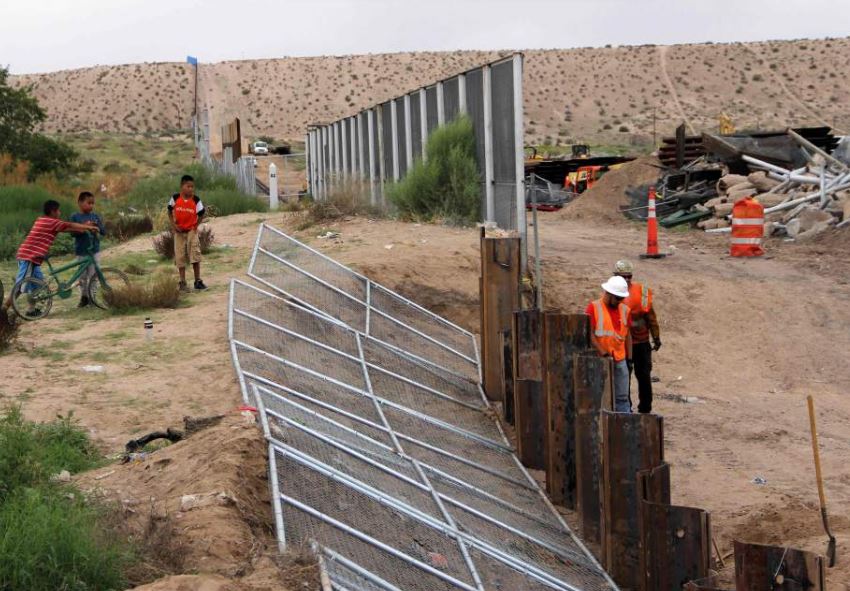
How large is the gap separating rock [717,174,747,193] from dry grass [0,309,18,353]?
56.2 ft

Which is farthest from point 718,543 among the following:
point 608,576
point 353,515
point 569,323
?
point 353,515

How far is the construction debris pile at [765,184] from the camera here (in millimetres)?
22156

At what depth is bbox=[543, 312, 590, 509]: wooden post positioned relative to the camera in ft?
32.7

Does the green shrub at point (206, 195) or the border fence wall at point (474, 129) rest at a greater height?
the border fence wall at point (474, 129)

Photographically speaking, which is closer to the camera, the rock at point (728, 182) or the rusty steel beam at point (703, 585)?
the rusty steel beam at point (703, 585)

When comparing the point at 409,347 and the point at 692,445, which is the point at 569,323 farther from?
the point at 409,347

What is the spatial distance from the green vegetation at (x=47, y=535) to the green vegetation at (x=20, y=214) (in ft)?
55.0

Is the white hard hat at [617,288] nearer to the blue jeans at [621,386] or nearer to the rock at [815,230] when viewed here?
the blue jeans at [621,386]

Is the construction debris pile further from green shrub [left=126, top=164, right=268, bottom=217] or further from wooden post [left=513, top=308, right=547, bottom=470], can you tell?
wooden post [left=513, top=308, right=547, bottom=470]

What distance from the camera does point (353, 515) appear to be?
7406 mm

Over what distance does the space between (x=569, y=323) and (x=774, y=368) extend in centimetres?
530

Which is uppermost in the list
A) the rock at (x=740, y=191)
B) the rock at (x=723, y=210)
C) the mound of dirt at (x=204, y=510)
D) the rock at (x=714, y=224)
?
the rock at (x=740, y=191)

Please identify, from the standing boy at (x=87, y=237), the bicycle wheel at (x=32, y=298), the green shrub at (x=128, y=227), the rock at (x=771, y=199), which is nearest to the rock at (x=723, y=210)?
the rock at (x=771, y=199)

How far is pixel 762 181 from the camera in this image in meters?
25.0
